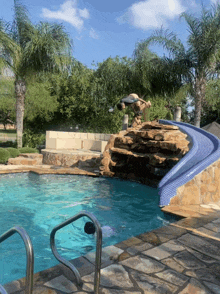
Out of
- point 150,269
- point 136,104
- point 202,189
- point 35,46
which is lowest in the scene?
point 150,269

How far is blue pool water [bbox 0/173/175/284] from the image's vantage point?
17.1 feet

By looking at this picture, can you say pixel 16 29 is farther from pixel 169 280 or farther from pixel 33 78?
pixel 169 280

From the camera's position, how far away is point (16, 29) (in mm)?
16969

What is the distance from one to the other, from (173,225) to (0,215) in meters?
4.66

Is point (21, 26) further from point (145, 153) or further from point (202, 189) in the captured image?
point (202, 189)

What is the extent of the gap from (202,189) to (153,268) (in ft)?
13.8

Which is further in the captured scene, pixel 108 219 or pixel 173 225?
pixel 108 219

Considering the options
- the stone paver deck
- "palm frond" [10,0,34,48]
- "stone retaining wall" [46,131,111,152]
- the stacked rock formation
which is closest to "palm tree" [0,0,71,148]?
"palm frond" [10,0,34,48]

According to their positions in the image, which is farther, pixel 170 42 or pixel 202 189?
pixel 170 42

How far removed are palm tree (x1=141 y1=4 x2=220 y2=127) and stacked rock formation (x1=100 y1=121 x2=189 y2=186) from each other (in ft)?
24.2

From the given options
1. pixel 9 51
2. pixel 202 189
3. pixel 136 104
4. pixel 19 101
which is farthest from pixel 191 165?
pixel 19 101

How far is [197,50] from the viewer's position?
17.0 metres

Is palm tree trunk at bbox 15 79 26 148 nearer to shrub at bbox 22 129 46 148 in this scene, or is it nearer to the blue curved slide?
shrub at bbox 22 129 46 148

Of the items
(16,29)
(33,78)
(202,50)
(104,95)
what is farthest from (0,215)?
(104,95)
